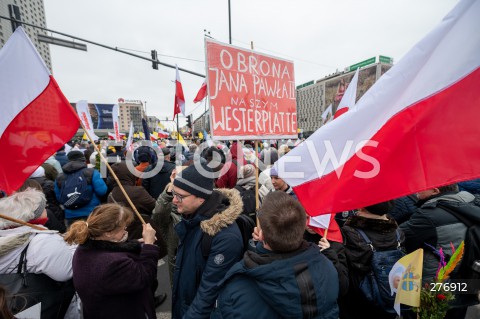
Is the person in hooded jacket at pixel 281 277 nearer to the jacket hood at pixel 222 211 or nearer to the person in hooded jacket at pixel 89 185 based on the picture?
the jacket hood at pixel 222 211

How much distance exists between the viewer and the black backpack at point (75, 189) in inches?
148

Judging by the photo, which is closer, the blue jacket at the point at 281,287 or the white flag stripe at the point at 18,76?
the blue jacket at the point at 281,287

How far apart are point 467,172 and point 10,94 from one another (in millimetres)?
3383

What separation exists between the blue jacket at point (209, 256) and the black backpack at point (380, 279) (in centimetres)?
104

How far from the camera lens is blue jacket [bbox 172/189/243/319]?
5.74ft

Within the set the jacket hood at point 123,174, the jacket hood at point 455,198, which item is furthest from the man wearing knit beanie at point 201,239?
the jacket hood at point 123,174

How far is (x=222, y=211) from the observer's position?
1.97 m

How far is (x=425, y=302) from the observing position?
1.66m

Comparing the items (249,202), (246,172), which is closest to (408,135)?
(249,202)

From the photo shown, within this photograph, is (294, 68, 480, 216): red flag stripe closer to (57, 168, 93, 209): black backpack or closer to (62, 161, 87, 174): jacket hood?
(57, 168, 93, 209): black backpack

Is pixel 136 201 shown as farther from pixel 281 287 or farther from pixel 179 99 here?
pixel 179 99

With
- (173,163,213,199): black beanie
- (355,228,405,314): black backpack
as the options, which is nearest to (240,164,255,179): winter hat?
(173,163,213,199): black beanie

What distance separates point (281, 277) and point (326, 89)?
95516 mm

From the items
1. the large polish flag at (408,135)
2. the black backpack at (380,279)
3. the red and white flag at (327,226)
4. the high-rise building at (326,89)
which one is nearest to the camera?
the large polish flag at (408,135)
